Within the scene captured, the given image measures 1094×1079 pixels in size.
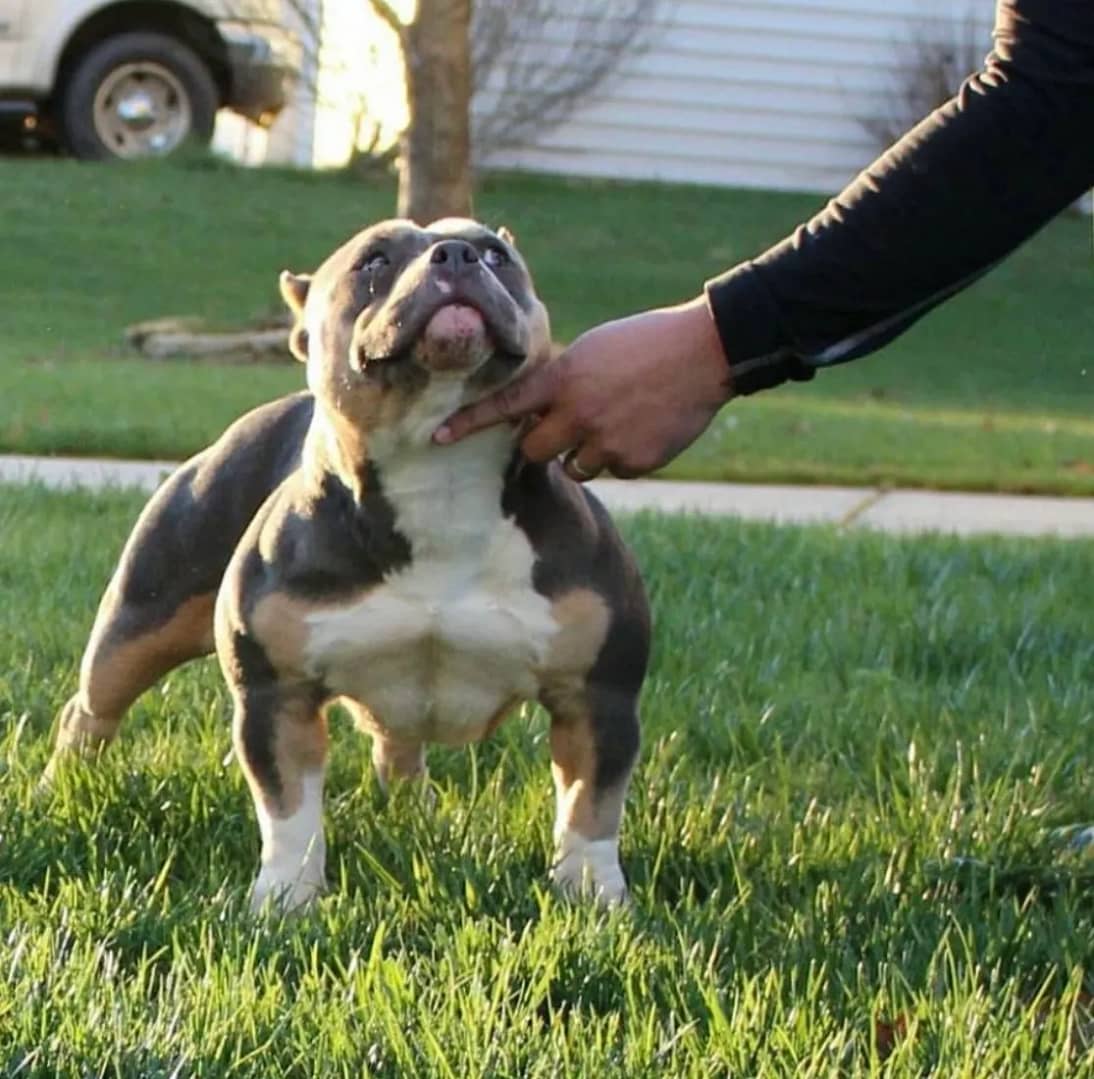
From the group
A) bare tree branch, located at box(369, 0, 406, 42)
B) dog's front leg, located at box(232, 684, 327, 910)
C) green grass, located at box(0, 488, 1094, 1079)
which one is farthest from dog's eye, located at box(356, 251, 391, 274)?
bare tree branch, located at box(369, 0, 406, 42)

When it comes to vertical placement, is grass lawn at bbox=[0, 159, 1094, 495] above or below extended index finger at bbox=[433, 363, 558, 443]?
below

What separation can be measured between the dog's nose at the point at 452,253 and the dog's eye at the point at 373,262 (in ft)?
0.40

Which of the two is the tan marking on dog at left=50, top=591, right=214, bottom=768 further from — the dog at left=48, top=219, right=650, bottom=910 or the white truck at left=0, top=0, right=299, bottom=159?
the white truck at left=0, top=0, right=299, bottom=159

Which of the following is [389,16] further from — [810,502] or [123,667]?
[123,667]

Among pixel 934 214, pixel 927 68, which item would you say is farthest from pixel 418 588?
pixel 927 68

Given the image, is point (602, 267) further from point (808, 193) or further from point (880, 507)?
point (880, 507)

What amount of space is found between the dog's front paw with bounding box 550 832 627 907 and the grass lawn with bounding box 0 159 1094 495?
15.6 ft

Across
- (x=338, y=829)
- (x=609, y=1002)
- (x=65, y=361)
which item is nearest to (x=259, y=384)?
(x=65, y=361)

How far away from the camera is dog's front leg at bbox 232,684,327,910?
10.3 feet

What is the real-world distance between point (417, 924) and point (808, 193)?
14.4 meters

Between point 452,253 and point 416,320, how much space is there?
4.9 inches

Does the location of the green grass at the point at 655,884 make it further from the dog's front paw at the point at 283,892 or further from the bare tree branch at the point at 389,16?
the bare tree branch at the point at 389,16

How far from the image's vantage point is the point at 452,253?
2953 millimetres

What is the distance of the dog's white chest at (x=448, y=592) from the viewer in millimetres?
3072
